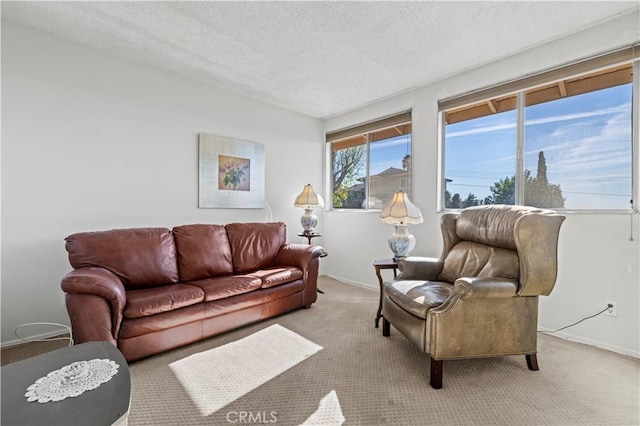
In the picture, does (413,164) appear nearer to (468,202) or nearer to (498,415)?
(468,202)

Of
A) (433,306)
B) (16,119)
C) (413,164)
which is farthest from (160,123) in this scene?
(433,306)

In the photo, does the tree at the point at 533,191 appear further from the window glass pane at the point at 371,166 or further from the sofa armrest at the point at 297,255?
the sofa armrest at the point at 297,255

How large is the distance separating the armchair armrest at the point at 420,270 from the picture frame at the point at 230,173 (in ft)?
7.09

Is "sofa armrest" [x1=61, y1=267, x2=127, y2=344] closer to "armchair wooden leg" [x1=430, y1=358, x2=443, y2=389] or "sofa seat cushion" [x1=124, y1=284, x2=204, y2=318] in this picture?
"sofa seat cushion" [x1=124, y1=284, x2=204, y2=318]

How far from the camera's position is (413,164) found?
Answer: 355cm

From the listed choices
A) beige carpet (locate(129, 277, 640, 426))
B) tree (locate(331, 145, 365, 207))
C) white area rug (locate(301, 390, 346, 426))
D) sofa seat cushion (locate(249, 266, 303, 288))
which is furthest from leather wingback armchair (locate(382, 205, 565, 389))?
tree (locate(331, 145, 365, 207))

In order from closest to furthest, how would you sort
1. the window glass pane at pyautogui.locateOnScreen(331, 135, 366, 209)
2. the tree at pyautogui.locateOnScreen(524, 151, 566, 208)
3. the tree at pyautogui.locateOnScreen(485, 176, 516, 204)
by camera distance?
the tree at pyautogui.locateOnScreen(524, 151, 566, 208)
the tree at pyautogui.locateOnScreen(485, 176, 516, 204)
the window glass pane at pyautogui.locateOnScreen(331, 135, 366, 209)

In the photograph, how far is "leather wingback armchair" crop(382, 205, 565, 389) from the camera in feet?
5.77

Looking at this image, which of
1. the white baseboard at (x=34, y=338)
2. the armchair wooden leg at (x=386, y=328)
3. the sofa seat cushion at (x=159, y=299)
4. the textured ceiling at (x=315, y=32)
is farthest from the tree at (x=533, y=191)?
the white baseboard at (x=34, y=338)

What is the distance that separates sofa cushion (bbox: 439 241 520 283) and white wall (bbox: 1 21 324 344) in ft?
8.55

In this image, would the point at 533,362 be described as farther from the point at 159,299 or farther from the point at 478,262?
the point at 159,299

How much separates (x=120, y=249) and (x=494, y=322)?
9.11 ft

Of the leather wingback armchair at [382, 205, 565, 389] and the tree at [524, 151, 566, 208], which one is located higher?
the tree at [524, 151, 566, 208]

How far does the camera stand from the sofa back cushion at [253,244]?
3.09m
